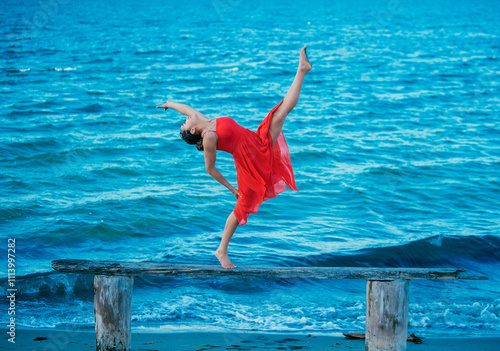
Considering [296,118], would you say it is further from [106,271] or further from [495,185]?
[106,271]

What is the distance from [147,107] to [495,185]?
1158cm

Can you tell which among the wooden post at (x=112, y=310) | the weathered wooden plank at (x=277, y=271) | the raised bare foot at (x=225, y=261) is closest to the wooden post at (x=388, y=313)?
the weathered wooden plank at (x=277, y=271)

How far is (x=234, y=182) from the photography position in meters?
14.2

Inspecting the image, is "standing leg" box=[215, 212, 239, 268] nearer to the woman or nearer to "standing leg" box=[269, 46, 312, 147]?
the woman

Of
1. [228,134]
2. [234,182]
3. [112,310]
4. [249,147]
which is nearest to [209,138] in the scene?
[228,134]

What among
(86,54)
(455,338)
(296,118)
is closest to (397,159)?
(296,118)

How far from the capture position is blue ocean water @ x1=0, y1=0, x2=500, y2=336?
25.8 ft

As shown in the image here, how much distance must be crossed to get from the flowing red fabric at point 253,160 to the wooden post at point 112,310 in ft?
4.05

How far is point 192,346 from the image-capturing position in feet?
20.1

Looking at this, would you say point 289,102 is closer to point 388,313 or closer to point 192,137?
point 192,137

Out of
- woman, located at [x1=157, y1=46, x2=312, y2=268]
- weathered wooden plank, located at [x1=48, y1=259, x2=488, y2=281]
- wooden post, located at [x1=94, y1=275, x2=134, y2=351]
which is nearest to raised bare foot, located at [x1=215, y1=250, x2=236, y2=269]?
woman, located at [x1=157, y1=46, x2=312, y2=268]

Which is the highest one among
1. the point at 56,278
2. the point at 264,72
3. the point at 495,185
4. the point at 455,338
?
the point at 264,72

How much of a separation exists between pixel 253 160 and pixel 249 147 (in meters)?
0.14

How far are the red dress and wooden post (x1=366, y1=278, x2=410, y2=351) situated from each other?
128 cm
